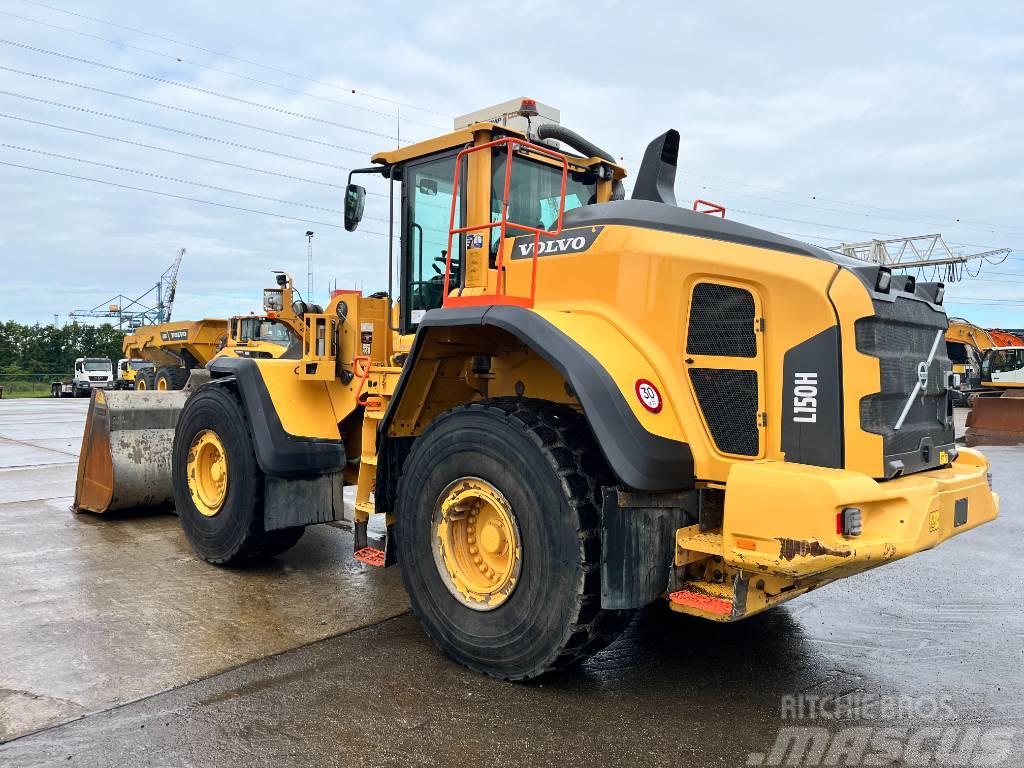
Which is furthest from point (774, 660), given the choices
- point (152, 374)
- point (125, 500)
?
point (152, 374)

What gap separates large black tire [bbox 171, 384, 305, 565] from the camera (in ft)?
17.0

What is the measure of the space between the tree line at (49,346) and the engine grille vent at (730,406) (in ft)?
152

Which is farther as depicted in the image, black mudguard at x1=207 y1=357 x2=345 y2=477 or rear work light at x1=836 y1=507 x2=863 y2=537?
black mudguard at x1=207 y1=357 x2=345 y2=477

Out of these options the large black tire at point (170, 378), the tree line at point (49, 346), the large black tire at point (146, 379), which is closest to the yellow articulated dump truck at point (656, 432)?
the large black tire at point (170, 378)

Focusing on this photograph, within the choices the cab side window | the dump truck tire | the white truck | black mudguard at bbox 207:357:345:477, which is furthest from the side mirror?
the white truck

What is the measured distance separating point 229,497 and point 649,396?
3311 millimetres

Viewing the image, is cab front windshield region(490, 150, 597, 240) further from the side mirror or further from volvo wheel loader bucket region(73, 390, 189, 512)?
volvo wheel loader bucket region(73, 390, 189, 512)

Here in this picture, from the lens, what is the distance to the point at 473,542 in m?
3.79

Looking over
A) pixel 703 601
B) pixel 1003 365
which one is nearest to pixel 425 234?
pixel 703 601

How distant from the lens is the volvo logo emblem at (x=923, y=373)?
352 centimetres

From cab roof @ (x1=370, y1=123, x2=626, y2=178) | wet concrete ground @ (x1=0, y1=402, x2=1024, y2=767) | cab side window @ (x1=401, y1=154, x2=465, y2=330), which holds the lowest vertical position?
wet concrete ground @ (x1=0, y1=402, x2=1024, y2=767)

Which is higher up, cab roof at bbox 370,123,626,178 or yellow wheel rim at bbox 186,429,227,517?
cab roof at bbox 370,123,626,178

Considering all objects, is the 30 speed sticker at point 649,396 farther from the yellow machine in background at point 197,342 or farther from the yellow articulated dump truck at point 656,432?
the yellow machine in background at point 197,342

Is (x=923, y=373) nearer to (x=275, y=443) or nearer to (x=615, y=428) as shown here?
(x=615, y=428)
